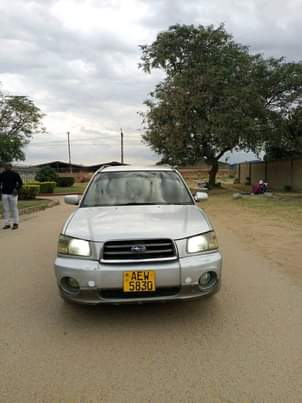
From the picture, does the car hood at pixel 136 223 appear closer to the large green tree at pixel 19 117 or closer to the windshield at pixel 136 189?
the windshield at pixel 136 189

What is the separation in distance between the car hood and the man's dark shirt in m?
6.37

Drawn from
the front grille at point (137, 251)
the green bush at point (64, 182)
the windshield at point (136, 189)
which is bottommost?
the green bush at point (64, 182)

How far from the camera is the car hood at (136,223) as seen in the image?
12.7 feet

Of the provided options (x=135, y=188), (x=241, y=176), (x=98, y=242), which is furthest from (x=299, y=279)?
(x=241, y=176)

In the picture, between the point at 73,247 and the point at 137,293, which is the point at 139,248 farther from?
the point at 73,247

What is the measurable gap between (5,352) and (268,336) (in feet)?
7.78

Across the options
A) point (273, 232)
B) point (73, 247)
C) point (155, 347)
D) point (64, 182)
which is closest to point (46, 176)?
point (64, 182)

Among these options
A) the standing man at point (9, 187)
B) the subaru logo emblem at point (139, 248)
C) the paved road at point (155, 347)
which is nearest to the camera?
the paved road at point (155, 347)

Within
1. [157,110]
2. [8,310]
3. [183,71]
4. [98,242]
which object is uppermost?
[183,71]

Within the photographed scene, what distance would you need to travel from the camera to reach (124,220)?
4195 millimetres

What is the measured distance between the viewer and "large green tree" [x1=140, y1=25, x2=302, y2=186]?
79.7ft

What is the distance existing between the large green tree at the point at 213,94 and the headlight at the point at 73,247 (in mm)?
20921

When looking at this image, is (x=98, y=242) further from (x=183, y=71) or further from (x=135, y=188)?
(x=183, y=71)

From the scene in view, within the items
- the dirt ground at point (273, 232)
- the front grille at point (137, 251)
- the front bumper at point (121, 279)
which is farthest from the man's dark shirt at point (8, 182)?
the front grille at point (137, 251)
